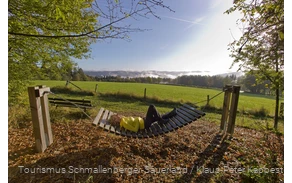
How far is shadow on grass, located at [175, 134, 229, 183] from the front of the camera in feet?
8.31

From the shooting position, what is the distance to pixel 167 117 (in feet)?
13.5

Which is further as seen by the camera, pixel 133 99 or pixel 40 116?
pixel 133 99

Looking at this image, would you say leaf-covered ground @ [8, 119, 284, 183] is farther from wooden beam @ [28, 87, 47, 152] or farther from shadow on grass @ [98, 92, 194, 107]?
shadow on grass @ [98, 92, 194, 107]

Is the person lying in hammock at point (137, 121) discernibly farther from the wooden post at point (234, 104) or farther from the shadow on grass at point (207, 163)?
the wooden post at point (234, 104)

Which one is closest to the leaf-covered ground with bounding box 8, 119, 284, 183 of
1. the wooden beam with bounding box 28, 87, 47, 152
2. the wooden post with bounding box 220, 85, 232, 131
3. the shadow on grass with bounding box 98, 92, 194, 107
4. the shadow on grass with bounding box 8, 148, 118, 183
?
the shadow on grass with bounding box 8, 148, 118, 183

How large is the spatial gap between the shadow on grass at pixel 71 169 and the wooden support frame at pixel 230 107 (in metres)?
3.51

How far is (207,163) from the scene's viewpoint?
9.79 feet

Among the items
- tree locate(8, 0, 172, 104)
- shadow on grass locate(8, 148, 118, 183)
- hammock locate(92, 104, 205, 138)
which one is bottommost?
shadow on grass locate(8, 148, 118, 183)

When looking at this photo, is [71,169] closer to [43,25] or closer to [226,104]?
[43,25]

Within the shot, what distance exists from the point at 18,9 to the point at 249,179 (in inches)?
177

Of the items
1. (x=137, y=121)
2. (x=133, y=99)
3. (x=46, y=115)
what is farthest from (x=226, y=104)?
(x=133, y=99)

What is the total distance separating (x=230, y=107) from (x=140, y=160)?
10.3 ft
